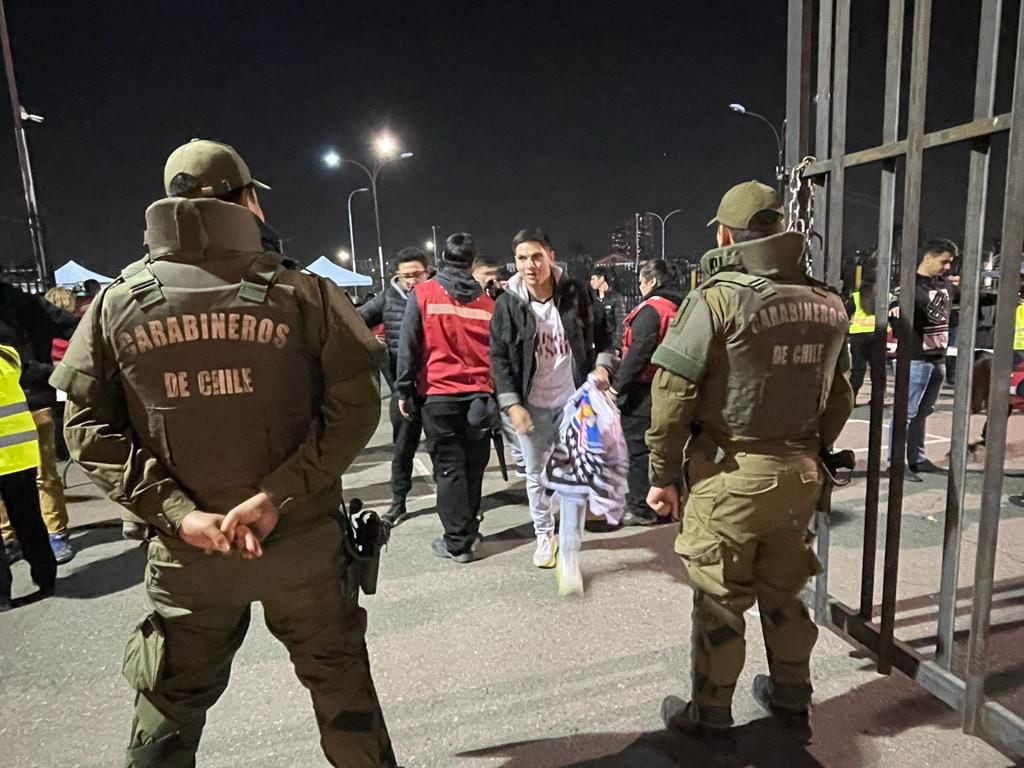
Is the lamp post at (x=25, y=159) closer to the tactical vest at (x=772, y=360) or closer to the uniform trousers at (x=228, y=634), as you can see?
the uniform trousers at (x=228, y=634)

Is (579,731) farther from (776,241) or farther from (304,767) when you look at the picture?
(776,241)

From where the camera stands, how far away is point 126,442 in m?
1.80

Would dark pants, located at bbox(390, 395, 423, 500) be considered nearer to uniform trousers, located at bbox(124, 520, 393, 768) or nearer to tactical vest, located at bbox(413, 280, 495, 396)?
tactical vest, located at bbox(413, 280, 495, 396)

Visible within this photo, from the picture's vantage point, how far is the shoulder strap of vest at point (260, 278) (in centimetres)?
174

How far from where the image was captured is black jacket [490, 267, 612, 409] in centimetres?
386

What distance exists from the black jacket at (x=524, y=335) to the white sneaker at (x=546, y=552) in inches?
36.7

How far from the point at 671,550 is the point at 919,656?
177 centimetres

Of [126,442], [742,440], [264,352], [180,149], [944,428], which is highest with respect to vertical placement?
[180,149]

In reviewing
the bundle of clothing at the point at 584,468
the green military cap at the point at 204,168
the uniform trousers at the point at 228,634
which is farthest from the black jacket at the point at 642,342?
the green military cap at the point at 204,168

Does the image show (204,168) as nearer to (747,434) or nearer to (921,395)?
(747,434)

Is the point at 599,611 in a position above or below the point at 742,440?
below

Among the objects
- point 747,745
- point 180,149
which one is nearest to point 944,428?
point 747,745

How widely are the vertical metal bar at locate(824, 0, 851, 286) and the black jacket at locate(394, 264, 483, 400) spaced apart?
2.14 m

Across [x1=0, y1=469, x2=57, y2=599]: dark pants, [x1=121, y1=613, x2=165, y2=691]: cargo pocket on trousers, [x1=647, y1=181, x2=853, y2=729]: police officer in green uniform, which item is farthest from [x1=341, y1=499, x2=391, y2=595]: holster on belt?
[x1=0, y1=469, x2=57, y2=599]: dark pants
